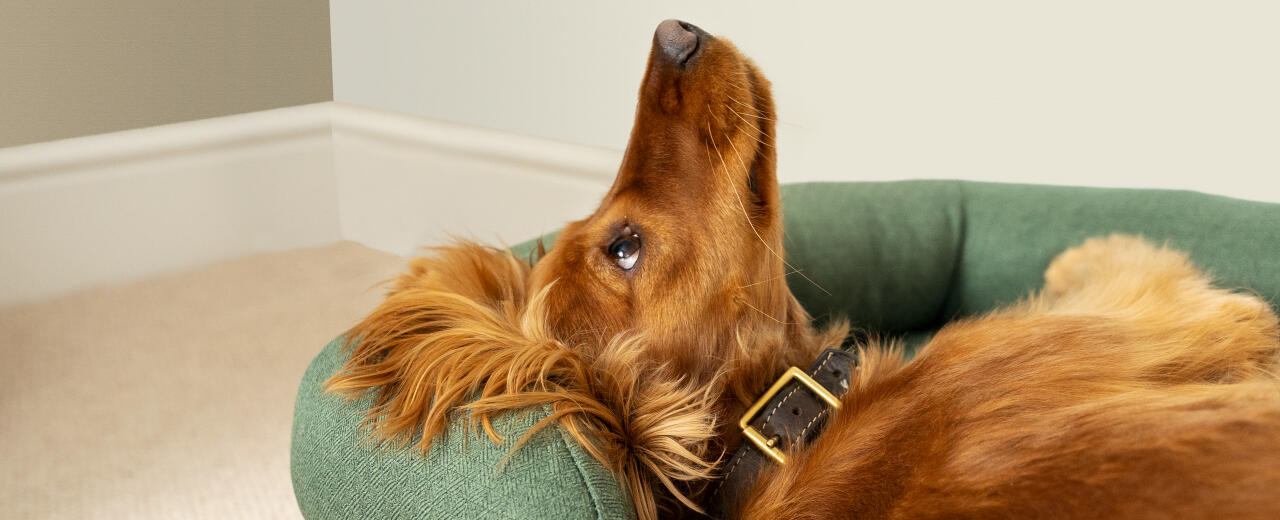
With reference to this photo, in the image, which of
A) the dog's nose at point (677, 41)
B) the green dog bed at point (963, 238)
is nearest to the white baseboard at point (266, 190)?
the green dog bed at point (963, 238)

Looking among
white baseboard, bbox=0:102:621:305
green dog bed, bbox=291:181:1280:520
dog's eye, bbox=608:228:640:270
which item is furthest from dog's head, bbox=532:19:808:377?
white baseboard, bbox=0:102:621:305

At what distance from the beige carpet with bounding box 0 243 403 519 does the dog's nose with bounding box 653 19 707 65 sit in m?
1.04

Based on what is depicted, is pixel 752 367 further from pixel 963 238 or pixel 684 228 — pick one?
pixel 963 238

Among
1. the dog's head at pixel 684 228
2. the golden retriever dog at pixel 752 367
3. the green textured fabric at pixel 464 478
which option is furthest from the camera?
the dog's head at pixel 684 228

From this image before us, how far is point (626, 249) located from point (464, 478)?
0.31 metres

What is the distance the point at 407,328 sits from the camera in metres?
0.96

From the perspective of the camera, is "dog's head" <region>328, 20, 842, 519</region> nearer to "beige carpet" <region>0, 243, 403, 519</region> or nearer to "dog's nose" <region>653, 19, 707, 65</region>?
"dog's nose" <region>653, 19, 707, 65</region>

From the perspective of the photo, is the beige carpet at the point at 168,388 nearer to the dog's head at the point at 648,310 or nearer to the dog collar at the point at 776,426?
the dog's head at the point at 648,310

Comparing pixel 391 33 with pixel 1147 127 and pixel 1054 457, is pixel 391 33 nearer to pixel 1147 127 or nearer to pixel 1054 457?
pixel 1147 127

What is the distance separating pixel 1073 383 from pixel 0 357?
2.08 m

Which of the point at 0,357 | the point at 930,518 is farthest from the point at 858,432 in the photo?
the point at 0,357

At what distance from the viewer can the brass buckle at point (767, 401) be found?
35.3 inches

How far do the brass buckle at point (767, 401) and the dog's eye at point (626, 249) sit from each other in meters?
0.19

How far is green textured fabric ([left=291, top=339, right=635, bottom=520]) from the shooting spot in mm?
798
